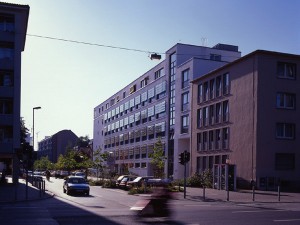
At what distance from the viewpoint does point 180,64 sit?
200 ft

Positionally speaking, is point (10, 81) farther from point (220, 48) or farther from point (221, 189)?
point (220, 48)

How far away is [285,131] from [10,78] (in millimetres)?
27710

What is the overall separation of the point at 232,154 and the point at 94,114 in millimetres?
77901

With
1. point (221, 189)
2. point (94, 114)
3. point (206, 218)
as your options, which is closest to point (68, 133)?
point (94, 114)

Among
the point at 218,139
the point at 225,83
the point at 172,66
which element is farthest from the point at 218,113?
the point at 172,66

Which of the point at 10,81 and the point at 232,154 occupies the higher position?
the point at 10,81

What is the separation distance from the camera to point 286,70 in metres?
41.6

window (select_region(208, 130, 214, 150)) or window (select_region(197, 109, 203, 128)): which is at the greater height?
window (select_region(197, 109, 203, 128))

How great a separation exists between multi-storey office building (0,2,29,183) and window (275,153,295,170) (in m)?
25.2

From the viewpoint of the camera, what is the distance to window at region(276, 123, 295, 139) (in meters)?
40.6

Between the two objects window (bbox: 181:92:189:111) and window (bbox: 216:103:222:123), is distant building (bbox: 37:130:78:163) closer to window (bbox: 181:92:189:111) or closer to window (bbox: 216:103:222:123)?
window (bbox: 181:92:189:111)

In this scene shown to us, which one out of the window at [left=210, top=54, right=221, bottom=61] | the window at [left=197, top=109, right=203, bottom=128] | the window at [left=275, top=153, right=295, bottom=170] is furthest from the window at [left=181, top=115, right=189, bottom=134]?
the window at [left=275, top=153, right=295, bottom=170]

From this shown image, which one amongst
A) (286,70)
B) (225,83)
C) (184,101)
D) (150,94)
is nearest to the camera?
(286,70)

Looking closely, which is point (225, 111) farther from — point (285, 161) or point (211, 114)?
point (285, 161)
